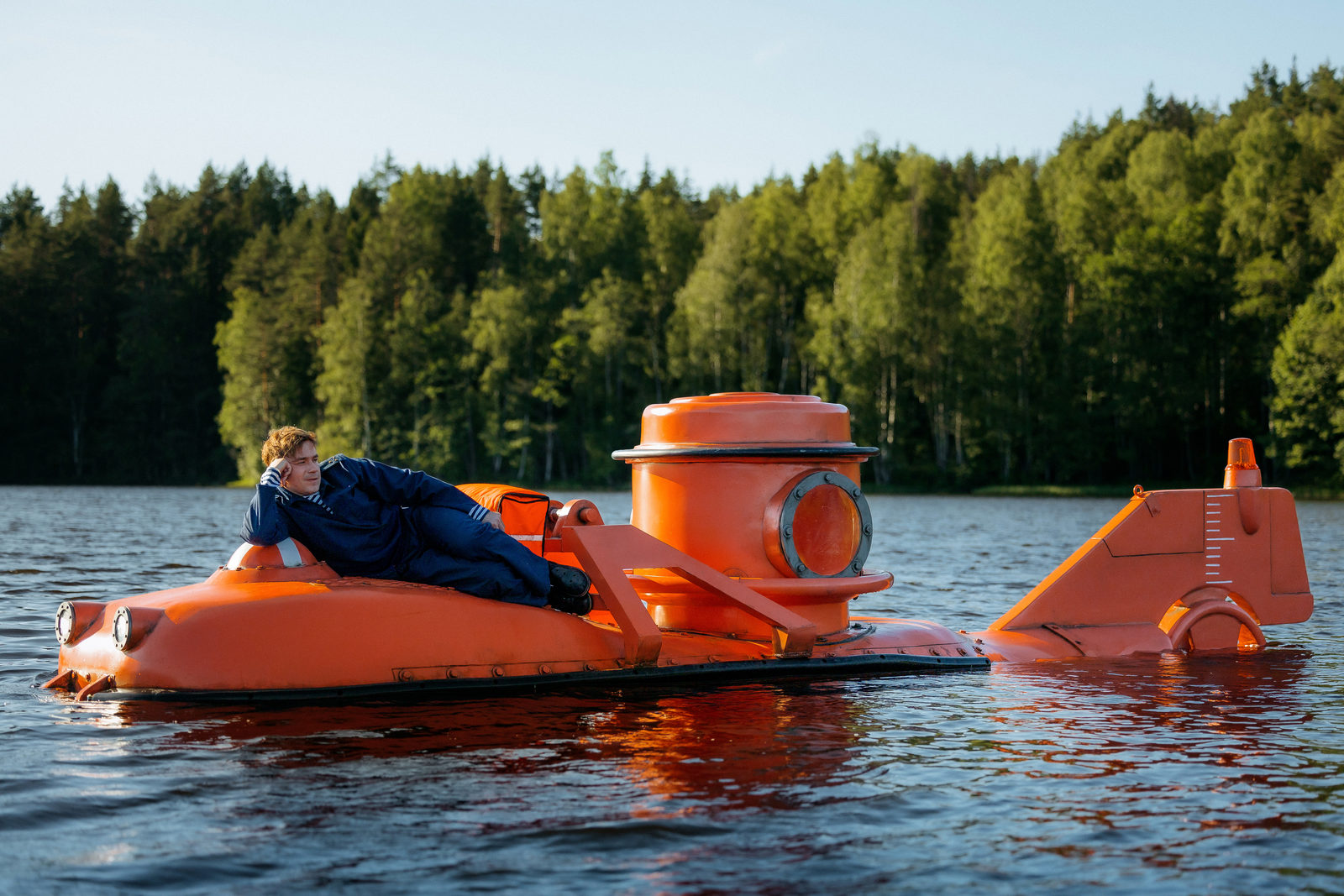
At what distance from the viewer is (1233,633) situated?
8.44 m

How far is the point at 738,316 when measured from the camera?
55094mm

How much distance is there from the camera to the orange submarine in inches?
243

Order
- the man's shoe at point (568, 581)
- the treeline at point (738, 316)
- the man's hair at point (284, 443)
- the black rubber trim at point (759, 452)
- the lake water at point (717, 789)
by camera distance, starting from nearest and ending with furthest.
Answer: the lake water at point (717, 789) < the man's hair at point (284, 443) < the man's shoe at point (568, 581) < the black rubber trim at point (759, 452) < the treeline at point (738, 316)

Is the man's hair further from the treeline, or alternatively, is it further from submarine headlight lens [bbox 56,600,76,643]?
the treeline

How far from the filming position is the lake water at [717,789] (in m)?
3.82

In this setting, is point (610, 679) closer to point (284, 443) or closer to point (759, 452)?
point (759, 452)

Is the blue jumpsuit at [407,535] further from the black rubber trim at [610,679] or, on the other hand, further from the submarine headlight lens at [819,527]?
the submarine headlight lens at [819,527]

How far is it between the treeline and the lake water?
41840mm

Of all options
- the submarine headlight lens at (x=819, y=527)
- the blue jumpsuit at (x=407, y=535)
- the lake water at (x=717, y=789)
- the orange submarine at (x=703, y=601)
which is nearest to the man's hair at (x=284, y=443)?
the blue jumpsuit at (x=407, y=535)

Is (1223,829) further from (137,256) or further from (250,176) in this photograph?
(250,176)

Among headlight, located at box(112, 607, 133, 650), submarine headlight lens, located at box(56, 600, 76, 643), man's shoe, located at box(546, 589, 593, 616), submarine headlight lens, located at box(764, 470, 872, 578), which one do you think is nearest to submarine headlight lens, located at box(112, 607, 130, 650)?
headlight, located at box(112, 607, 133, 650)

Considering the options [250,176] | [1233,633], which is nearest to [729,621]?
[1233,633]

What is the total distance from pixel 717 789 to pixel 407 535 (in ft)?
8.92

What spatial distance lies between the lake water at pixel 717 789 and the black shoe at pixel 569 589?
1.62ft
